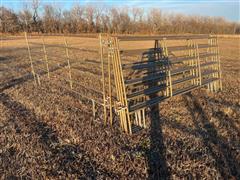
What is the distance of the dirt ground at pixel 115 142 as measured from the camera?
2754 millimetres

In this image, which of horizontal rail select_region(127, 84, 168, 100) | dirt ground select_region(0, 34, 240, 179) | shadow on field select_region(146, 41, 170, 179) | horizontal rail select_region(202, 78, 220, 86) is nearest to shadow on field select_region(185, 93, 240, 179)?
dirt ground select_region(0, 34, 240, 179)

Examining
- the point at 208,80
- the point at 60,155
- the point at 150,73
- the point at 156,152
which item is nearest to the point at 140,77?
the point at 150,73

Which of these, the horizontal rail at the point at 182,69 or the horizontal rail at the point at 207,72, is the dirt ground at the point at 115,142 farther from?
the horizontal rail at the point at 207,72

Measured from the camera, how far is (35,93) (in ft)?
19.7

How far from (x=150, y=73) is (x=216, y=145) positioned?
2.41 m

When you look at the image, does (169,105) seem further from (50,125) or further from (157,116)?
(50,125)

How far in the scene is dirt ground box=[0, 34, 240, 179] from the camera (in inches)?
108

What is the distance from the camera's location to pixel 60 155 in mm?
3107

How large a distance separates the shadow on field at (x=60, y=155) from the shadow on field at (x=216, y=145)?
1.55 meters

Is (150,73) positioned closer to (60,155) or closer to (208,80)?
(208,80)

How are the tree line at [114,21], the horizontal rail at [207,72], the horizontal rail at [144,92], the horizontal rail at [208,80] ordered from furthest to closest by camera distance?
the tree line at [114,21], the horizontal rail at [207,72], the horizontal rail at [208,80], the horizontal rail at [144,92]

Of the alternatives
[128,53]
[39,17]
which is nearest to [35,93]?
[128,53]

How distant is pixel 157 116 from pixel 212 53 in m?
3.52

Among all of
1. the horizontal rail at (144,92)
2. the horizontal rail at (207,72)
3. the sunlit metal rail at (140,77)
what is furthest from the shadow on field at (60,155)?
the horizontal rail at (207,72)
